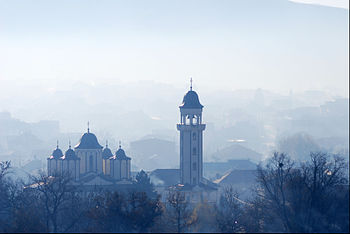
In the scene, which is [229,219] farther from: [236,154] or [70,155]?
[236,154]

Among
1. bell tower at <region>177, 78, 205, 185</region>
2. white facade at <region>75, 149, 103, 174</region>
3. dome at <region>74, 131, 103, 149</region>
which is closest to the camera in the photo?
bell tower at <region>177, 78, 205, 185</region>

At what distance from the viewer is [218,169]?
386 ft

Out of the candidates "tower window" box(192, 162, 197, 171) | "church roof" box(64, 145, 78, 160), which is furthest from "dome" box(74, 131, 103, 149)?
"tower window" box(192, 162, 197, 171)

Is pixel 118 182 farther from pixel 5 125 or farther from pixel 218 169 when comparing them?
pixel 5 125

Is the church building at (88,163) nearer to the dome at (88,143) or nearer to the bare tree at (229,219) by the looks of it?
the dome at (88,143)

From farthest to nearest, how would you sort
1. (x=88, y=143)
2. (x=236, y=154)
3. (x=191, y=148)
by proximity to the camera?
(x=236, y=154) < (x=88, y=143) < (x=191, y=148)

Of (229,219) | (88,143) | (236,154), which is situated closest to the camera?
(229,219)

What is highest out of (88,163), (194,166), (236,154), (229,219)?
(236,154)

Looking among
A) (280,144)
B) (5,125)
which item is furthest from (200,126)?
(5,125)

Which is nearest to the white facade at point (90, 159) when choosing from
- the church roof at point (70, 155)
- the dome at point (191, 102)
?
the church roof at point (70, 155)

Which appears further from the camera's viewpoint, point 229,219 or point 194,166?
point 194,166

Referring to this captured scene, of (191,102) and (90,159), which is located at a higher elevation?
(191,102)

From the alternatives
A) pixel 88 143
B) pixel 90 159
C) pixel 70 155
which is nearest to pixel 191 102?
pixel 88 143

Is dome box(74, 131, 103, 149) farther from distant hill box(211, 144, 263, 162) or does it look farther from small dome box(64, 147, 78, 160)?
distant hill box(211, 144, 263, 162)
